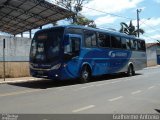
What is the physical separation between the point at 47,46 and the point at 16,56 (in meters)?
6.94

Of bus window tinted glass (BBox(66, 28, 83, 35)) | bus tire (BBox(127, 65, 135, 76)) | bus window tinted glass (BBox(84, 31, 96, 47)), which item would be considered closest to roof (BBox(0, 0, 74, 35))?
bus tire (BBox(127, 65, 135, 76))

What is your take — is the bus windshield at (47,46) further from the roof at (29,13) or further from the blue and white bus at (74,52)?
the roof at (29,13)

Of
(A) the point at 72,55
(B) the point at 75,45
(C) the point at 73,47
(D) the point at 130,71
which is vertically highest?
(B) the point at 75,45

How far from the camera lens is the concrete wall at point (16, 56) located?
23.1m

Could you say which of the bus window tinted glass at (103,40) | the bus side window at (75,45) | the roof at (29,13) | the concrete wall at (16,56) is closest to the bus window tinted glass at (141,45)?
the bus window tinted glass at (103,40)

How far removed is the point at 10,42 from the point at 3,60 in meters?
1.99

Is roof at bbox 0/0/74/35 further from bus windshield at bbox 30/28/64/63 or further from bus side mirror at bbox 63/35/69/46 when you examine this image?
bus side mirror at bbox 63/35/69/46

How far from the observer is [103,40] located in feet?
72.6

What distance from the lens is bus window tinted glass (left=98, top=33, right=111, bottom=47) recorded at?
21577 mm

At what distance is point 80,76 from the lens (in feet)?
63.2

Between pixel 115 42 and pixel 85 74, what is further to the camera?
pixel 115 42

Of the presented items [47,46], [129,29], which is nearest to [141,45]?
[47,46]

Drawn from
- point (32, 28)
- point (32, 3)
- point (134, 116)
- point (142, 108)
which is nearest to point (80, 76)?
point (142, 108)

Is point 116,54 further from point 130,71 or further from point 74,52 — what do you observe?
point 74,52
